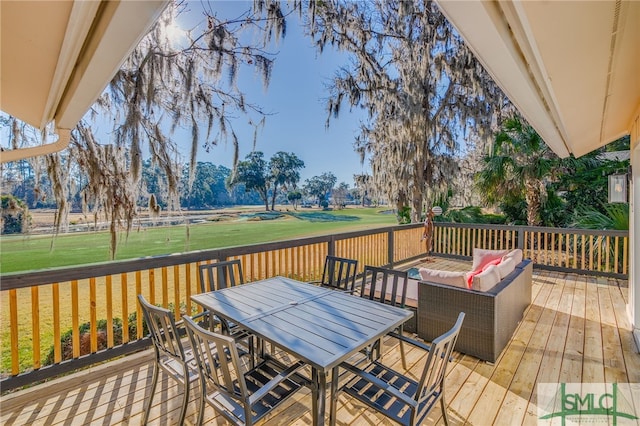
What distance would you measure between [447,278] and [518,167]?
5343mm

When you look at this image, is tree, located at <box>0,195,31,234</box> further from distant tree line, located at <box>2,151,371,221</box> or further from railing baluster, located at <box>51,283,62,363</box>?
railing baluster, located at <box>51,283,62,363</box>

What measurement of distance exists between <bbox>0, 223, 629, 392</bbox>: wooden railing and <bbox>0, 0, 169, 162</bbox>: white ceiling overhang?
4.52ft

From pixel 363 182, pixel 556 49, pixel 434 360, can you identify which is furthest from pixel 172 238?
pixel 363 182

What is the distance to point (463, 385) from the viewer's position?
2410mm

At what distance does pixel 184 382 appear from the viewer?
182cm

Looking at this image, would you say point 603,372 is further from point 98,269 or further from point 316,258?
point 98,269

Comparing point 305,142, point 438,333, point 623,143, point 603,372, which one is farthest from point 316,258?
point 305,142

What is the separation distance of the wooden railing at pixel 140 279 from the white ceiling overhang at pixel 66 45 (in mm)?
1377

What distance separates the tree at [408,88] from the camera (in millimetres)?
7141

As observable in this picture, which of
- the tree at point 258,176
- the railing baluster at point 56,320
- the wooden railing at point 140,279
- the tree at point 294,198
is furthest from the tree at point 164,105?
the tree at point 294,198

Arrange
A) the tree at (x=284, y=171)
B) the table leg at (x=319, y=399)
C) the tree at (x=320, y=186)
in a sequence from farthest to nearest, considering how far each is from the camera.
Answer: the tree at (x=320, y=186)
the tree at (x=284, y=171)
the table leg at (x=319, y=399)

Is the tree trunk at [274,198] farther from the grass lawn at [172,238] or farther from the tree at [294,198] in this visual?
the tree at [294,198]

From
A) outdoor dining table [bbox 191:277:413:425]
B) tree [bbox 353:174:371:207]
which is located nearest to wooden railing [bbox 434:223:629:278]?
tree [bbox 353:174:371:207]

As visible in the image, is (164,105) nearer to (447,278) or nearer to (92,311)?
(92,311)
